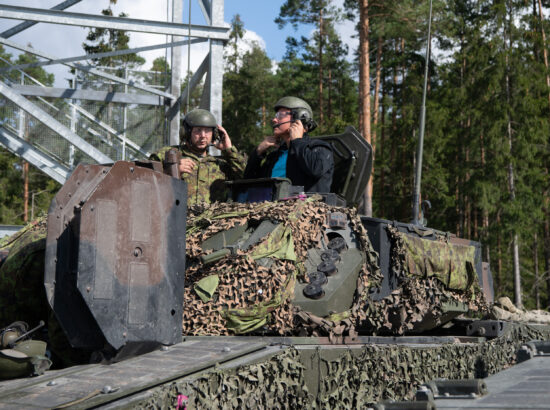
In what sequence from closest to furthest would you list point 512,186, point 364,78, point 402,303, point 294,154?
point 402,303, point 294,154, point 364,78, point 512,186

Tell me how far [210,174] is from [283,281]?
221 cm

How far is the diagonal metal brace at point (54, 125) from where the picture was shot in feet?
49.9

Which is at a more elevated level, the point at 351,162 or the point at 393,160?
the point at 393,160

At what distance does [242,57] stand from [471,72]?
22606 mm

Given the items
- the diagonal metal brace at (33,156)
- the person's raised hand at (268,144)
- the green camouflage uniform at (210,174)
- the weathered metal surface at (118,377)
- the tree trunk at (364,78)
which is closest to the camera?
the weathered metal surface at (118,377)

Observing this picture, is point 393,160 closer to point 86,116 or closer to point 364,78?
point 364,78

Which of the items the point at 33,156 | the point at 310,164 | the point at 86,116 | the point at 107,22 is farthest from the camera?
the point at 86,116

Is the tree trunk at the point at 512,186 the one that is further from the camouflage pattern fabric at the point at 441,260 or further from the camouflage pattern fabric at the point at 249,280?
the camouflage pattern fabric at the point at 249,280

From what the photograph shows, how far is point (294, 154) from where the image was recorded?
6426mm

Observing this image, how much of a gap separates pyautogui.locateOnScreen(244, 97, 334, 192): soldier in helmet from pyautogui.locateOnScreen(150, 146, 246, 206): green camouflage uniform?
0.13m

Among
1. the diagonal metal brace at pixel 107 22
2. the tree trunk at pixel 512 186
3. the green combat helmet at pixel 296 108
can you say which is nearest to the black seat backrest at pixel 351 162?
the green combat helmet at pixel 296 108

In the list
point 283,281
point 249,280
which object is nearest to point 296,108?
point 283,281

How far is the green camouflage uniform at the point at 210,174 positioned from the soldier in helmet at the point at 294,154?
0.43ft

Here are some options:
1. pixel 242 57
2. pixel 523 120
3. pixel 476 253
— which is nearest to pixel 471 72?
pixel 523 120
